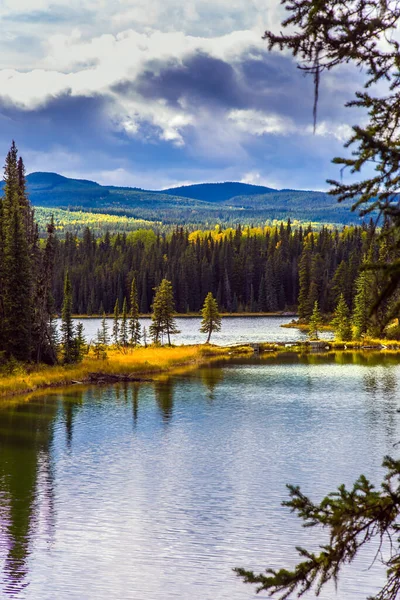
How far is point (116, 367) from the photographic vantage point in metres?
58.3

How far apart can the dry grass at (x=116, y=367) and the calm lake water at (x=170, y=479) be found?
2.38 meters

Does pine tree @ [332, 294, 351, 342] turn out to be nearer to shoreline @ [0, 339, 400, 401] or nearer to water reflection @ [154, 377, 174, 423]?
shoreline @ [0, 339, 400, 401]

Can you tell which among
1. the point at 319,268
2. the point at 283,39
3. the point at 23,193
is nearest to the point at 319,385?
the point at 23,193

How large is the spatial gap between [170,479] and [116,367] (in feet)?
104

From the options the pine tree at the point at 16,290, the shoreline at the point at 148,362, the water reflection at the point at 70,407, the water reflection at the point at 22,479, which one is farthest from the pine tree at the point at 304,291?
the water reflection at the point at 22,479

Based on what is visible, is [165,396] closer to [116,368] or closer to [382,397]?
[116,368]

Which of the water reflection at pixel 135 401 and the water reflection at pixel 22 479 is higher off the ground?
the water reflection at pixel 135 401

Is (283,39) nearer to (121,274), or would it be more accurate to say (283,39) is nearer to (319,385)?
(319,385)

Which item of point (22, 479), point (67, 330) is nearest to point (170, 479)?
point (22, 479)

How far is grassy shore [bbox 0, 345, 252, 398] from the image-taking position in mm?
49375

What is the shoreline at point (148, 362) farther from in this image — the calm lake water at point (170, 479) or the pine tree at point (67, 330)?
the calm lake water at point (170, 479)

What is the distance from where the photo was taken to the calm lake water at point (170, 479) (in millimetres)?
18688

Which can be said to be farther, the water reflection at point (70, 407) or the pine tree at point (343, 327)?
the pine tree at point (343, 327)

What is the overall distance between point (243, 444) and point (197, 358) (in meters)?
39.4
